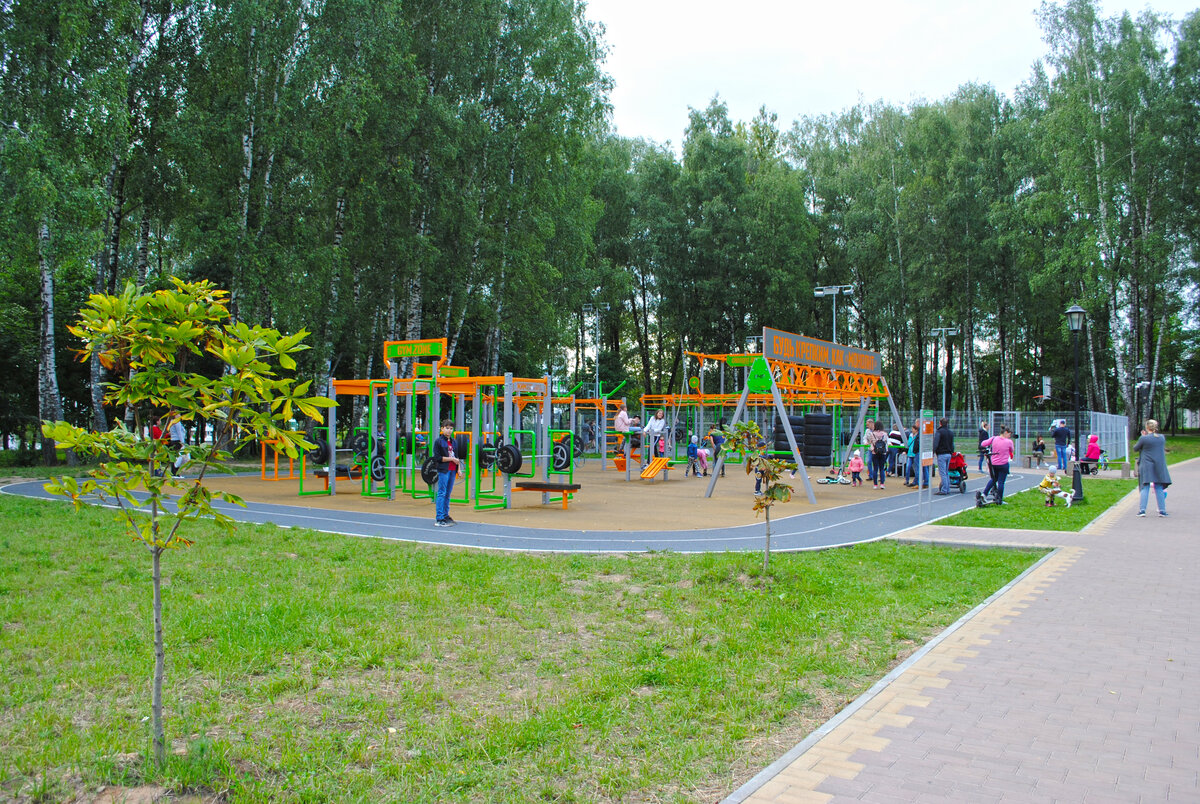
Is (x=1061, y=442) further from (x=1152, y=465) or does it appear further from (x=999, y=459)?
(x=1152, y=465)

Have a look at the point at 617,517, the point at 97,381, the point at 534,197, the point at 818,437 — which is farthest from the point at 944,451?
the point at 97,381

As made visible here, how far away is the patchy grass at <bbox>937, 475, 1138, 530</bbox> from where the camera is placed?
12.3 meters

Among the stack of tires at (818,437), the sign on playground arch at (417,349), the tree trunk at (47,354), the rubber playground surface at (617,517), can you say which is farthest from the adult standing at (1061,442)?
the tree trunk at (47,354)

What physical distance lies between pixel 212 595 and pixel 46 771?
352cm

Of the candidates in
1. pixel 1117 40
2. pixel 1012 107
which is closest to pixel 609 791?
pixel 1117 40

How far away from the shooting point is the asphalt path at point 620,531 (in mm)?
10211

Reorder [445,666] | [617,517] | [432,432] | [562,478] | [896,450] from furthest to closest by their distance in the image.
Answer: [896,450]
[562,478]
[432,432]
[617,517]
[445,666]

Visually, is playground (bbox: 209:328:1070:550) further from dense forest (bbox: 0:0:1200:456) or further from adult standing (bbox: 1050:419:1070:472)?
dense forest (bbox: 0:0:1200:456)

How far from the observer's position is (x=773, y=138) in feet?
164

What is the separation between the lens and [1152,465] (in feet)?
43.8

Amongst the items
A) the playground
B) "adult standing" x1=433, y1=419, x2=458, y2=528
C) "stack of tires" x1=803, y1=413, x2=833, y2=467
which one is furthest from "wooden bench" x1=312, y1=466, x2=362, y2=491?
"stack of tires" x1=803, y1=413, x2=833, y2=467

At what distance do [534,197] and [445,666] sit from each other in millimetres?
24777

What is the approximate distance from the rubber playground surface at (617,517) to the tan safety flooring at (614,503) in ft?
0.07

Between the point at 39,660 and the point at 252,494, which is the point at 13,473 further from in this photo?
the point at 39,660
